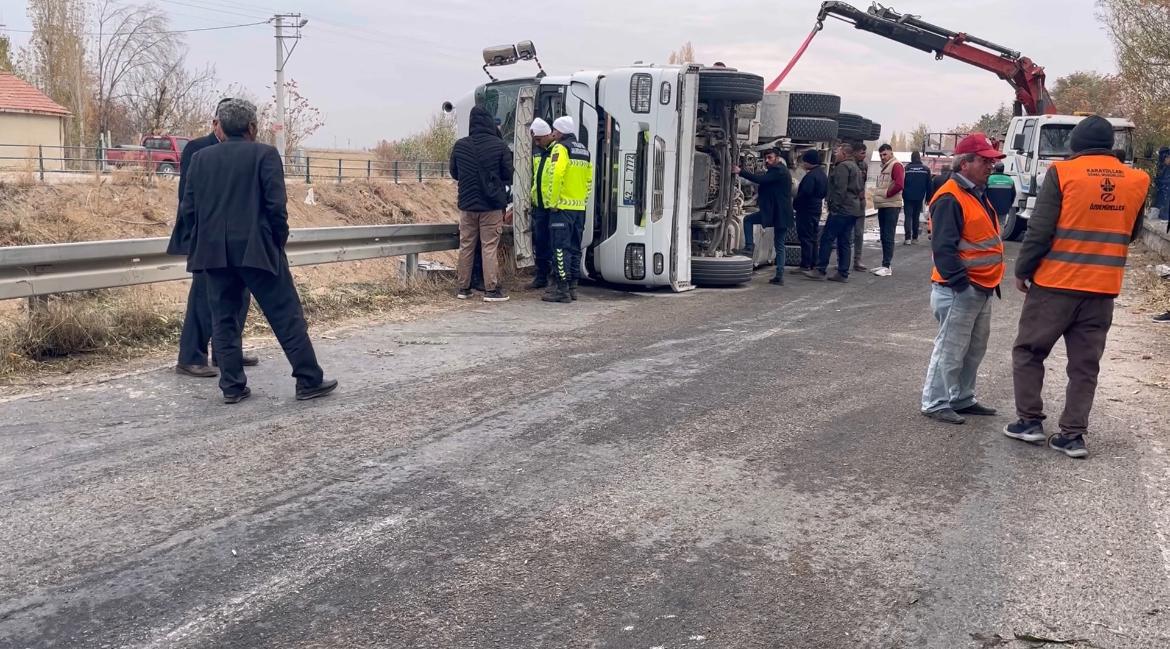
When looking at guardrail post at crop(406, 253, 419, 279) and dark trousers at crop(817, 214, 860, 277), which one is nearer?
guardrail post at crop(406, 253, 419, 279)

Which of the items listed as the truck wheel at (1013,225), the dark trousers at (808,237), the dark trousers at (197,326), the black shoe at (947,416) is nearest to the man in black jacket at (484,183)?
the dark trousers at (197,326)

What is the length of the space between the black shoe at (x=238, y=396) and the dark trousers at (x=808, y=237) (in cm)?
890

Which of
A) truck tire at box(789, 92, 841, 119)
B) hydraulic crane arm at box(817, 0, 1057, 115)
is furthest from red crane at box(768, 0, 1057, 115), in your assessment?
truck tire at box(789, 92, 841, 119)

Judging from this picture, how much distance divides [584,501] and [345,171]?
3234 cm

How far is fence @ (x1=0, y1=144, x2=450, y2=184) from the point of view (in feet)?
83.5

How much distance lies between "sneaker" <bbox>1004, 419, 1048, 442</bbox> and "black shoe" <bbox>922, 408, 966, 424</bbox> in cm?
33

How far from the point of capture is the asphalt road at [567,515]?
10.6 feet

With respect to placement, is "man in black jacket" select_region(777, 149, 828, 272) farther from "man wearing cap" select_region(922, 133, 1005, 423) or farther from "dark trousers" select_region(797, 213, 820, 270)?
"man wearing cap" select_region(922, 133, 1005, 423)

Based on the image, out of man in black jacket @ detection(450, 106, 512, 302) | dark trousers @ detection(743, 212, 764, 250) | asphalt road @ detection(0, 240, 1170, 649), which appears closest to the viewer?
asphalt road @ detection(0, 240, 1170, 649)

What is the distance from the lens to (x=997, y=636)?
3.20 m

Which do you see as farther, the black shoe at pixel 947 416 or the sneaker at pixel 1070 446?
the black shoe at pixel 947 416

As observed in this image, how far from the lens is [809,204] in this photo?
1283cm

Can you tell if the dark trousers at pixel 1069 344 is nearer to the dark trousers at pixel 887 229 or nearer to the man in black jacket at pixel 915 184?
the dark trousers at pixel 887 229

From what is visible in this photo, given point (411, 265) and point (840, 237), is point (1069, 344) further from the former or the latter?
point (840, 237)
